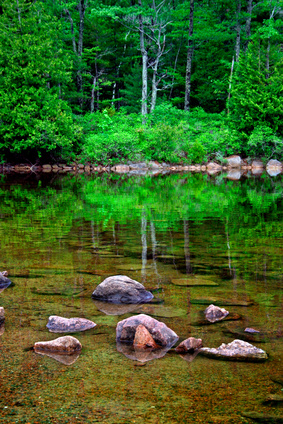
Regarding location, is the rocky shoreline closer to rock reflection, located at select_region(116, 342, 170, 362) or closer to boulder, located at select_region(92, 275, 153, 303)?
A: boulder, located at select_region(92, 275, 153, 303)

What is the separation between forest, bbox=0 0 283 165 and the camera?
26.5m

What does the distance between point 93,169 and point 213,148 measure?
25.9 ft

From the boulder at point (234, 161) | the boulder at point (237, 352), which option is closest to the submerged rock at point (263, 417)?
the boulder at point (237, 352)

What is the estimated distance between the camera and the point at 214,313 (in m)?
4.30

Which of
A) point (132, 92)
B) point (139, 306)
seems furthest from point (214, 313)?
point (132, 92)

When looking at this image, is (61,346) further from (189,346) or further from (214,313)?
(214,313)

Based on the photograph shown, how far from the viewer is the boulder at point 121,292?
4.79 meters

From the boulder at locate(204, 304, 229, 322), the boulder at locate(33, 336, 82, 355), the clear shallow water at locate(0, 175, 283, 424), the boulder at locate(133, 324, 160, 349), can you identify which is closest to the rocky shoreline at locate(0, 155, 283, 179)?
the clear shallow water at locate(0, 175, 283, 424)

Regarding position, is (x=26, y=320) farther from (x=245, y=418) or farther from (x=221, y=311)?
(x=245, y=418)

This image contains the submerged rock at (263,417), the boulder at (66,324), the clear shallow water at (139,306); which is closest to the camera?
the submerged rock at (263,417)

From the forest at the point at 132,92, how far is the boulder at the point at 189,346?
23.8 m

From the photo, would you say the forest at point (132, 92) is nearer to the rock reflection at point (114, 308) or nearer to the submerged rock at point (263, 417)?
the rock reflection at point (114, 308)

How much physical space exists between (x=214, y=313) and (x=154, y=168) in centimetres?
2561

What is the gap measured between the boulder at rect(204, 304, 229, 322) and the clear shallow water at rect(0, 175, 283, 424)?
11 centimetres
